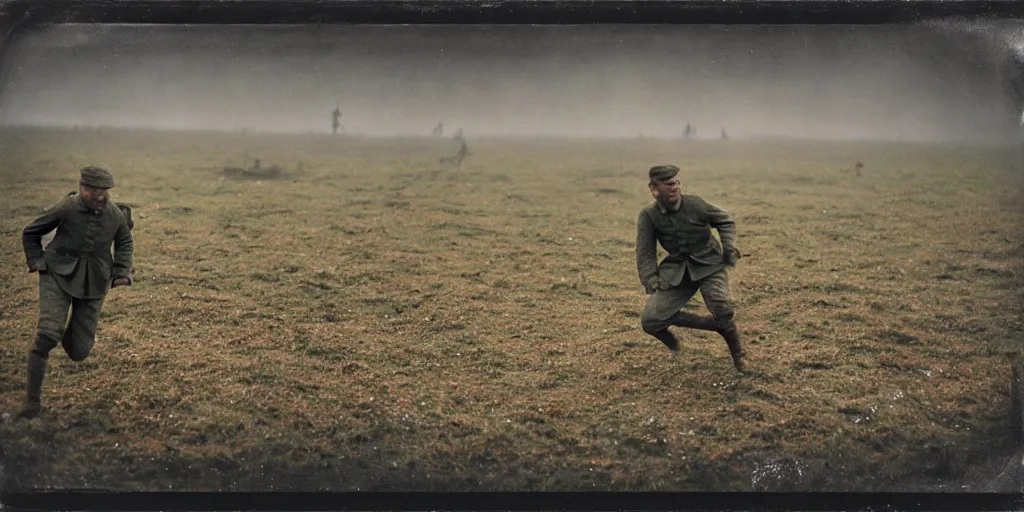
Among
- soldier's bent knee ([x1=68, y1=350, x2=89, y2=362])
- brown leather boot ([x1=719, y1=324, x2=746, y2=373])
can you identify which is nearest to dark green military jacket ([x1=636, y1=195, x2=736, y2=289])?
brown leather boot ([x1=719, y1=324, x2=746, y2=373])

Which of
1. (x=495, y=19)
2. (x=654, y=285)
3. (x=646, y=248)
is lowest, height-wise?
(x=654, y=285)

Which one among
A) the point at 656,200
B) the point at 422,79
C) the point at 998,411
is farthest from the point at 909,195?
the point at 422,79

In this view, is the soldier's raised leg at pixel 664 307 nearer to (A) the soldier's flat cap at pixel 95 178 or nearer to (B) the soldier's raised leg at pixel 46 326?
(A) the soldier's flat cap at pixel 95 178

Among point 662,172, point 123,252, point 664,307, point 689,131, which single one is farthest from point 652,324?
point 123,252

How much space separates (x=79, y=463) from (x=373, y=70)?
3.38 m

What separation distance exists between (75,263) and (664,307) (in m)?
3.96

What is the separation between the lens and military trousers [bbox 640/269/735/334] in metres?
5.34

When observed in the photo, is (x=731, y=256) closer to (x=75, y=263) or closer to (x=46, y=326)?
(x=75, y=263)

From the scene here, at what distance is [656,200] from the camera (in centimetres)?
541

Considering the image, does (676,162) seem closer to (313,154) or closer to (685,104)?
(685,104)

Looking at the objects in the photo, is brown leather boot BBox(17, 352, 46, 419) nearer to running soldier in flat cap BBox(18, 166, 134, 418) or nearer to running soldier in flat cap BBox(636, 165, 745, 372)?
running soldier in flat cap BBox(18, 166, 134, 418)

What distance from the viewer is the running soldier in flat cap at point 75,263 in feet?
17.0

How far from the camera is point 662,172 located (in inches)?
209

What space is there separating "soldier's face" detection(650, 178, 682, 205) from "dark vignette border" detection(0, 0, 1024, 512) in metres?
1.18
